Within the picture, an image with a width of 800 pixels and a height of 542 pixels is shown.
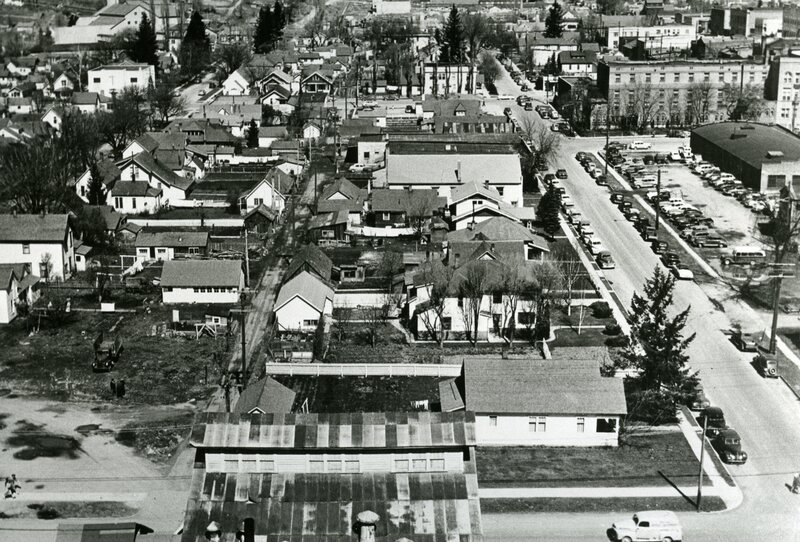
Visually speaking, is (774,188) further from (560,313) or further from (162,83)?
(162,83)

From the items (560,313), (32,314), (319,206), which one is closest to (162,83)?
(319,206)

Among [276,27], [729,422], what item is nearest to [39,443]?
[729,422]

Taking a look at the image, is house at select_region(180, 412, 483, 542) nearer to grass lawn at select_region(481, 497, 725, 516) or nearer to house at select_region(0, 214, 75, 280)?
grass lawn at select_region(481, 497, 725, 516)

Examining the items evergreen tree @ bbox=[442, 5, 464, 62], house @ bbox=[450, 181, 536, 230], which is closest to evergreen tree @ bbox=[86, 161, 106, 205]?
house @ bbox=[450, 181, 536, 230]

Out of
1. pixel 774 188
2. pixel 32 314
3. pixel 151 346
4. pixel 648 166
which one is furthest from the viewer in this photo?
pixel 648 166

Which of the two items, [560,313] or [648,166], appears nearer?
[560,313]

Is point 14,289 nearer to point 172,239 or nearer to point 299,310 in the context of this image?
point 172,239
